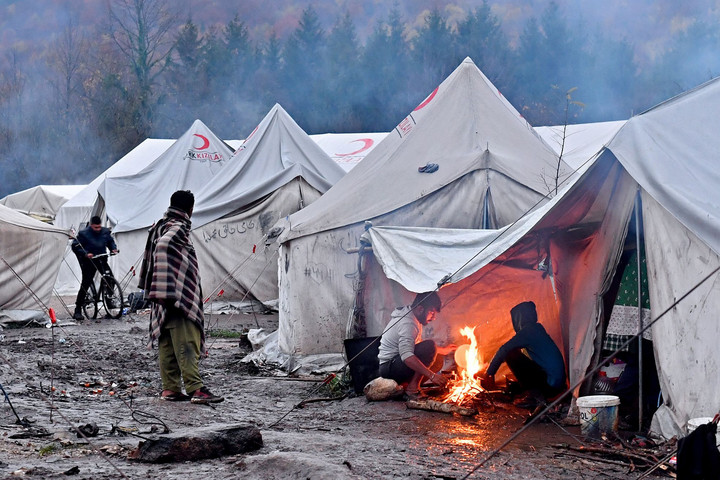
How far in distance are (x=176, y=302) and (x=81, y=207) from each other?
13276 mm

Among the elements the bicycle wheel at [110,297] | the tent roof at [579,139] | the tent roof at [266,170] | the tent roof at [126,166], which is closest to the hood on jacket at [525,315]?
the tent roof at [579,139]

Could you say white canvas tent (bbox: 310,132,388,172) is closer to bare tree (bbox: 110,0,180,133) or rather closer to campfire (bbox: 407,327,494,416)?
campfire (bbox: 407,327,494,416)

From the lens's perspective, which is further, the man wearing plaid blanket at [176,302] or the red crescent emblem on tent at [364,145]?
the red crescent emblem on tent at [364,145]

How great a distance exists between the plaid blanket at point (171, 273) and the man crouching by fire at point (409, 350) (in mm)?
1447

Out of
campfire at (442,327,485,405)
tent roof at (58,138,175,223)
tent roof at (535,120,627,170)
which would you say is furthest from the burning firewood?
tent roof at (58,138,175,223)

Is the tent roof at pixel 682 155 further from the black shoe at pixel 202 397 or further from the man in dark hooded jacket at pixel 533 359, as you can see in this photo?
the black shoe at pixel 202 397

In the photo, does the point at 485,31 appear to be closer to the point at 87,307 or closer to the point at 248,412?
the point at 87,307

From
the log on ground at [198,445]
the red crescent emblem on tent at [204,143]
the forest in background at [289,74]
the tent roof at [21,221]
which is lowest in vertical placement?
the log on ground at [198,445]

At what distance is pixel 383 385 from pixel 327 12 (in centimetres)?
3612

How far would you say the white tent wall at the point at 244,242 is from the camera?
40.9 ft

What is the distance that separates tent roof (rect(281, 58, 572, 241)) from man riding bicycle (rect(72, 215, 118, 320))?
4207mm

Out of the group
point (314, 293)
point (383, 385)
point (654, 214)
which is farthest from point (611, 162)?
point (314, 293)

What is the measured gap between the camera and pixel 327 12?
39.9 metres

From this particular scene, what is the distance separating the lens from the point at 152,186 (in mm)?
15195
